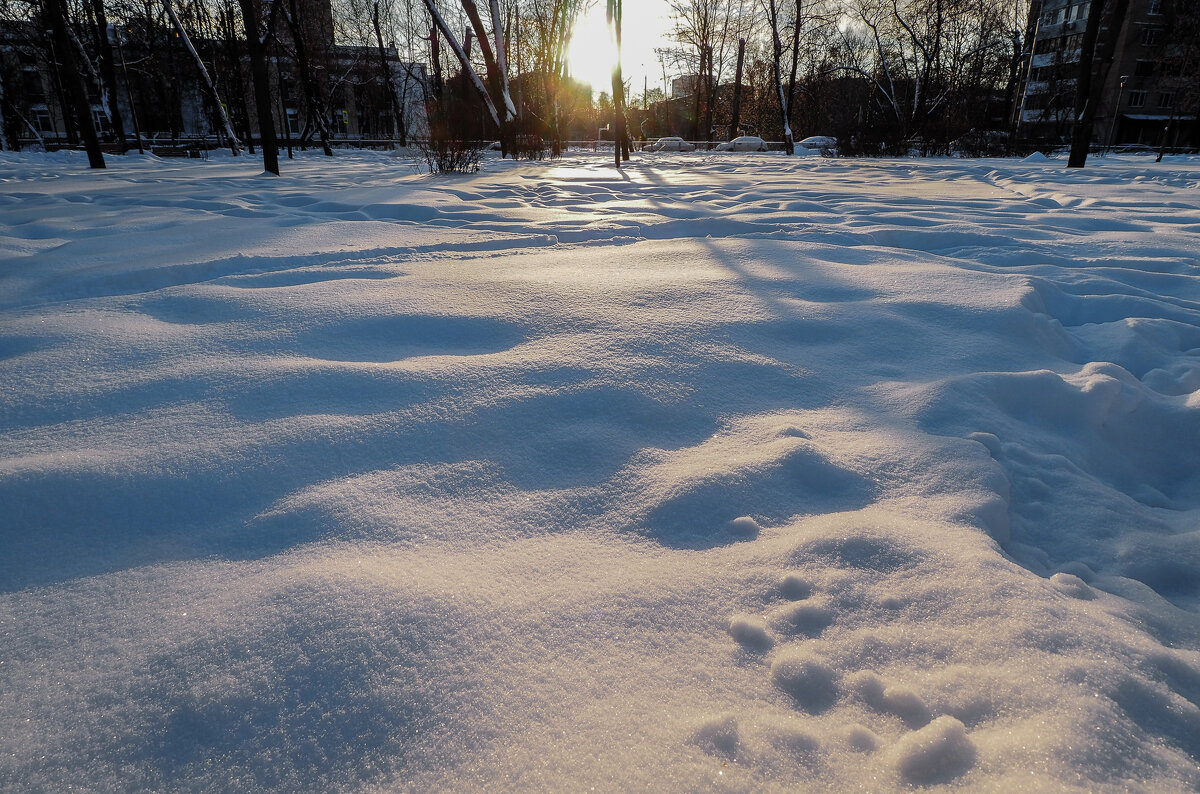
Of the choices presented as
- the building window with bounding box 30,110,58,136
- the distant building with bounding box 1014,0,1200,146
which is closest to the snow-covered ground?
the distant building with bounding box 1014,0,1200,146

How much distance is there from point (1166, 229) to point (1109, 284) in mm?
1890

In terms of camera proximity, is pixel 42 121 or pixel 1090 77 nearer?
pixel 1090 77

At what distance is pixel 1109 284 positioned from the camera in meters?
2.66

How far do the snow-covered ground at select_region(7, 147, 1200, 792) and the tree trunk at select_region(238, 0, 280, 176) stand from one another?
5.31 m

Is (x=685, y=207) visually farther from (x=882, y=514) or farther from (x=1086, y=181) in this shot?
(x=1086, y=181)

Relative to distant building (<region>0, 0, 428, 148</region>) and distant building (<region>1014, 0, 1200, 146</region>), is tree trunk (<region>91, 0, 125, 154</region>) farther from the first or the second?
distant building (<region>1014, 0, 1200, 146</region>)

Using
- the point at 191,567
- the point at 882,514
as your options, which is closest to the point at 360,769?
the point at 191,567

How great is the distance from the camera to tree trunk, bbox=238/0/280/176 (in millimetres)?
6391

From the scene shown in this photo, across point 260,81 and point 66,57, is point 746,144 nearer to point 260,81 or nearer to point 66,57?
point 260,81

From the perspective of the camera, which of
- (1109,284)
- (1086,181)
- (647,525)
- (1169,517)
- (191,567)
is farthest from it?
(1086,181)

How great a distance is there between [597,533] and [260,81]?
26.5 ft

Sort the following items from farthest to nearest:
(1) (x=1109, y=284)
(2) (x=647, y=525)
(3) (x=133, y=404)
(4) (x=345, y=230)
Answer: (4) (x=345, y=230) < (1) (x=1109, y=284) < (3) (x=133, y=404) < (2) (x=647, y=525)

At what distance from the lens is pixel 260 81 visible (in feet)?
22.7

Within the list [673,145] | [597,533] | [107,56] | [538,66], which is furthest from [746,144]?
[597,533]
